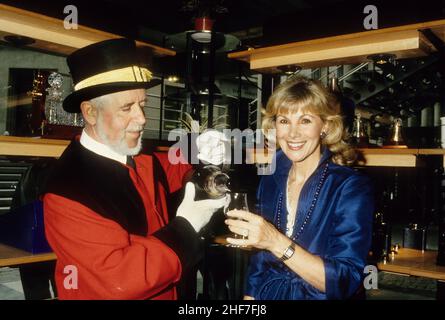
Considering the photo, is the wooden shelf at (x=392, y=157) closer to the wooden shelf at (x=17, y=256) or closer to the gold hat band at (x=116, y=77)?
the gold hat band at (x=116, y=77)

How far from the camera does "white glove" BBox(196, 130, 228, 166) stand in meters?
2.17

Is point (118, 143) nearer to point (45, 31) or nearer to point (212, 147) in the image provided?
point (212, 147)

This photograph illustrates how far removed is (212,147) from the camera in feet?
7.18

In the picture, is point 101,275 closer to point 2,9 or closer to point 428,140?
point 2,9

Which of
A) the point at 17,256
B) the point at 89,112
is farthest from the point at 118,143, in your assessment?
the point at 17,256

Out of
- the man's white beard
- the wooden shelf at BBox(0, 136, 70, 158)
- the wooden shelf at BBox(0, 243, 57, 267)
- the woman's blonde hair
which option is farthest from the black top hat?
the wooden shelf at BBox(0, 243, 57, 267)

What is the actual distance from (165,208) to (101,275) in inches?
24.7

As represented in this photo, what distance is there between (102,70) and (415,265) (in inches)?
85.9

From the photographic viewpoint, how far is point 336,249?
1708 mm

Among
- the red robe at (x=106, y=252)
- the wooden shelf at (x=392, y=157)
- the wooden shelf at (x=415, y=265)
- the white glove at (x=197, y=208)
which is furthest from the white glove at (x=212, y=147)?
the wooden shelf at (x=415, y=265)

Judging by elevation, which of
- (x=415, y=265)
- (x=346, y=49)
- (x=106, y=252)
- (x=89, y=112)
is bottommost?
(x=415, y=265)

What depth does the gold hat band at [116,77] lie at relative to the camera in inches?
73.7

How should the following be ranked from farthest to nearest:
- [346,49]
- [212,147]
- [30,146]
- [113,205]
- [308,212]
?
Result: [346,49] < [30,146] < [212,147] < [308,212] < [113,205]
